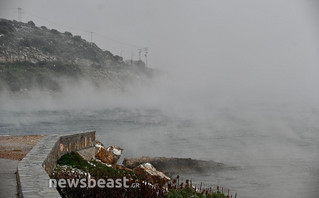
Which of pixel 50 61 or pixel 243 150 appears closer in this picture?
pixel 243 150

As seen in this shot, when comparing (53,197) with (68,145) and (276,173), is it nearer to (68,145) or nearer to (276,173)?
(68,145)

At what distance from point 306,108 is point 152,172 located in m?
127

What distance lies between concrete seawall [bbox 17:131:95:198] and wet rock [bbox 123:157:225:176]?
11.0 m

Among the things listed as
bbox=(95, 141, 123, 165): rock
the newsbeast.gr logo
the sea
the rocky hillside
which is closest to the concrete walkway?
the newsbeast.gr logo

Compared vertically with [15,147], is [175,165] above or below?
below

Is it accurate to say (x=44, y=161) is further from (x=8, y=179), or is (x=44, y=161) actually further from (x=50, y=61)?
(x=50, y=61)

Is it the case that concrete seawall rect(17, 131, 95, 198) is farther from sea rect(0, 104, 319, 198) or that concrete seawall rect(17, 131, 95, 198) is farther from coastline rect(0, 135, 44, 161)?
sea rect(0, 104, 319, 198)

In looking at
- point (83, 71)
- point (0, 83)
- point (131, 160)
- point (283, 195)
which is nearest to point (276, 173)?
point (283, 195)

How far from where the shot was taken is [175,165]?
3014cm

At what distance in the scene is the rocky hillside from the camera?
114194mm

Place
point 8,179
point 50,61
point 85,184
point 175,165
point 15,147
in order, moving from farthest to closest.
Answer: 1. point 50,61
2. point 175,165
3. point 15,147
4. point 8,179
5. point 85,184

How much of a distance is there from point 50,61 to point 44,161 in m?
129

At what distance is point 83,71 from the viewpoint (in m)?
148

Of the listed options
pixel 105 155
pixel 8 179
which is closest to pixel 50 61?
pixel 105 155
